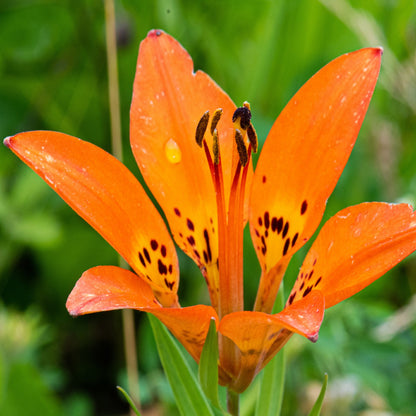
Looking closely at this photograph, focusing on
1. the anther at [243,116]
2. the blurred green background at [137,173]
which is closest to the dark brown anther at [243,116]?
the anther at [243,116]

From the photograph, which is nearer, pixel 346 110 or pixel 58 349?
pixel 346 110

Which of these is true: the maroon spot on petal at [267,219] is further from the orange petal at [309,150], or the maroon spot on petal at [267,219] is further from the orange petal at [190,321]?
the orange petal at [190,321]

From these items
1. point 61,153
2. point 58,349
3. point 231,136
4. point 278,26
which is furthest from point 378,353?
point 278,26

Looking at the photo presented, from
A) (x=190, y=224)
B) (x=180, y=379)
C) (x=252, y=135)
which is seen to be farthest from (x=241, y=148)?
(x=180, y=379)

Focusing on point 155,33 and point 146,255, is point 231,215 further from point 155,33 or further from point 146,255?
point 155,33

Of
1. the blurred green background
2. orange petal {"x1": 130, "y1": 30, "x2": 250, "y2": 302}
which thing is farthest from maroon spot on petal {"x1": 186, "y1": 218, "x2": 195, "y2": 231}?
the blurred green background

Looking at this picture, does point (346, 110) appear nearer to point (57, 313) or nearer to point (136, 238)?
point (136, 238)
